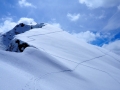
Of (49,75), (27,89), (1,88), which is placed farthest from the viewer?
(49,75)

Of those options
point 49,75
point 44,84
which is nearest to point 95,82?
point 49,75

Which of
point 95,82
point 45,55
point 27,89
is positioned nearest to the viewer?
point 27,89

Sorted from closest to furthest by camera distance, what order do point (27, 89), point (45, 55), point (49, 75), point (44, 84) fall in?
point (27, 89), point (44, 84), point (49, 75), point (45, 55)

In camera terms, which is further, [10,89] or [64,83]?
[64,83]

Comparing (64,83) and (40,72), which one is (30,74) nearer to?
(40,72)

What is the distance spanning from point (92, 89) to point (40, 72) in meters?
2.01

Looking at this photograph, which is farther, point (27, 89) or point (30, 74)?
point (30, 74)

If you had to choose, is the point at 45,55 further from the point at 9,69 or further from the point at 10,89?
the point at 10,89

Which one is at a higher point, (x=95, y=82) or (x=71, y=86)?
(x=95, y=82)

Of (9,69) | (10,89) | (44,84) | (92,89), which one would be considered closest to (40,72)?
(44,84)

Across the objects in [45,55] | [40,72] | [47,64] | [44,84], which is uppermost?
[45,55]

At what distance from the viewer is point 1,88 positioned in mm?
3660

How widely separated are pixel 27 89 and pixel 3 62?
1.83 metres

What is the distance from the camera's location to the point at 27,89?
4.05 m
